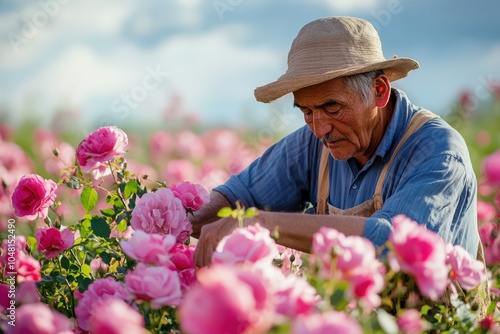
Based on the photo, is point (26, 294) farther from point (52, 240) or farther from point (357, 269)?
point (357, 269)

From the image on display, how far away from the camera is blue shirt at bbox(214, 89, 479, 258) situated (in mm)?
2178

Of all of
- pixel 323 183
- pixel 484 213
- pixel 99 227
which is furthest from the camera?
pixel 484 213

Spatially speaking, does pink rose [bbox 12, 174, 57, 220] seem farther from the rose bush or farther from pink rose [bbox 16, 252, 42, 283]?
pink rose [bbox 16, 252, 42, 283]

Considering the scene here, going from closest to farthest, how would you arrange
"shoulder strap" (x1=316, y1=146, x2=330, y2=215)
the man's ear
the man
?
1. the man
2. the man's ear
3. "shoulder strap" (x1=316, y1=146, x2=330, y2=215)

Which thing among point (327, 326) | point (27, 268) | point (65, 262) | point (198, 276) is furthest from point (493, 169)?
point (327, 326)

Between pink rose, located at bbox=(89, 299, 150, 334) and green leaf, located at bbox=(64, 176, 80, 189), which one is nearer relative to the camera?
pink rose, located at bbox=(89, 299, 150, 334)

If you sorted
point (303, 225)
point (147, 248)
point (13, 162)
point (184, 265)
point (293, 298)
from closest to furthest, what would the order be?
point (293, 298)
point (147, 248)
point (184, 265)
point (303, 225)
point (13, 162)

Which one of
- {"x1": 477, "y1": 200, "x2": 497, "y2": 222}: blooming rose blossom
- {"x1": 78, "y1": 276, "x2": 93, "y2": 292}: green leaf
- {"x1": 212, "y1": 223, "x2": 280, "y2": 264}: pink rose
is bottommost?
{"x1": 477, "y1": 200, "x2": 497, "y2": 222}: blooming rose blossom

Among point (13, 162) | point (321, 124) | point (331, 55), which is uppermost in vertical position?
point (331, 55)

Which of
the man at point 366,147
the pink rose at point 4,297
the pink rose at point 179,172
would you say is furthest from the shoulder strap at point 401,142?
the pink rose at point 179,172

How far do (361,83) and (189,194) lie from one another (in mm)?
706

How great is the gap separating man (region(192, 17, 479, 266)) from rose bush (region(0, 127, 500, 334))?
22 cm

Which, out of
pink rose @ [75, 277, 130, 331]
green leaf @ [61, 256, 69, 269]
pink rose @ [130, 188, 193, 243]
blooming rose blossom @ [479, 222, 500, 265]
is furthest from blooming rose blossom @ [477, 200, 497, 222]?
pink rose @ [75, 277, 130, 331]

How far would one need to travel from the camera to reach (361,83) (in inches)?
97.3
